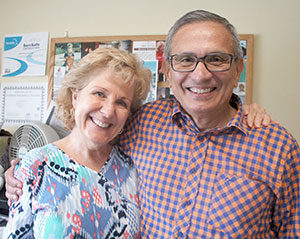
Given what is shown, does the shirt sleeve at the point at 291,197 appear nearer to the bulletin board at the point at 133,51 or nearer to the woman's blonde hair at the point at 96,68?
the woman's blonde hair at the point at 96,68

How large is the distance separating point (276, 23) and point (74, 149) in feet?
4.71

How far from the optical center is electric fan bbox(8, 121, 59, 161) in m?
1.61

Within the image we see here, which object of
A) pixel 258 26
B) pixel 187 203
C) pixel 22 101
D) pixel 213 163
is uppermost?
pixel 258 26

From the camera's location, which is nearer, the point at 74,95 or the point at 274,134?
the point at 274,134

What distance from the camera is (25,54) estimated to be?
2.00 meters

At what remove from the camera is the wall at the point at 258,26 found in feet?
5.19

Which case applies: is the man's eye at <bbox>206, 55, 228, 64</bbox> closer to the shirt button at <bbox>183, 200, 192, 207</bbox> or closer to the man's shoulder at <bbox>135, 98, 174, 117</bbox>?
the man's shoulder at <bbox>135, 98, 174, 117</bbox>

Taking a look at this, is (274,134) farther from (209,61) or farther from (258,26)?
(258,26)

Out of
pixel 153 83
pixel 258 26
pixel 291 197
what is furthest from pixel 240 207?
pixel 258 26

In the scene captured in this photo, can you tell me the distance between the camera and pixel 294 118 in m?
1.58

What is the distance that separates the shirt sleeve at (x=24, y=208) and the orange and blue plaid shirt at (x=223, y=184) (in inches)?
16.2

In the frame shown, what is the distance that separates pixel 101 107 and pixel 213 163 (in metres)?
0.47

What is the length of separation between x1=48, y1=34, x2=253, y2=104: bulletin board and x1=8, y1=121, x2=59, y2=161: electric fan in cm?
33

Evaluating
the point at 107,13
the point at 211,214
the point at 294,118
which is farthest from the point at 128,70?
the point at 294,118
